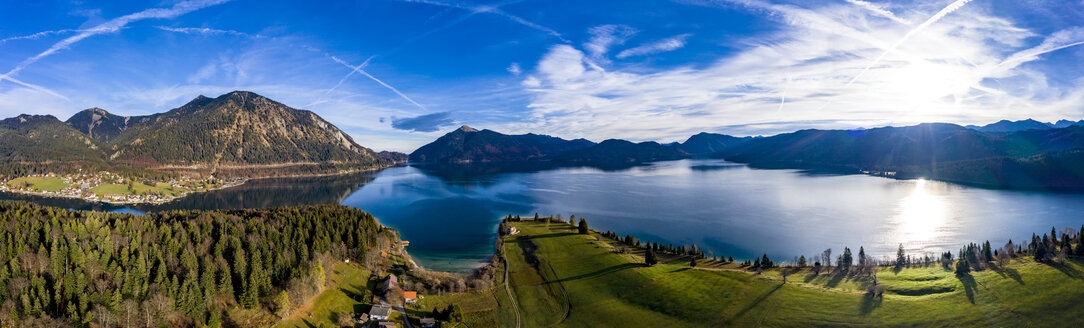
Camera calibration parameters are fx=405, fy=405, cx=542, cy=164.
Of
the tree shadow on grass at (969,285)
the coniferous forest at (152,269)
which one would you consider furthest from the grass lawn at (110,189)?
the tree shadow on grass at (969,285)

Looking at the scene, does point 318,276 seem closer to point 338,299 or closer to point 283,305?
point 338,299

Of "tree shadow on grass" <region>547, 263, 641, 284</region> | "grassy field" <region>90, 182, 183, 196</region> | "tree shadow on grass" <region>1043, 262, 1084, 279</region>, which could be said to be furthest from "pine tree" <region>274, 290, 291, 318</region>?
"grassy field" <region>90, 182, 183, 196</region>

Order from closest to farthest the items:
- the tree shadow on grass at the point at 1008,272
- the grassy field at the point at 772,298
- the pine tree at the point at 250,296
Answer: the grassy field at the point at 772,298 < the pine tree at the point at 250,296 < the tree shadow on grass at the point at 1008,272

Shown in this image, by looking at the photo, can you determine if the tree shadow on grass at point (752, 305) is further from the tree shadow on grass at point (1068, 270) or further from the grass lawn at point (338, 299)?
the grass lawn at point (338, 299)

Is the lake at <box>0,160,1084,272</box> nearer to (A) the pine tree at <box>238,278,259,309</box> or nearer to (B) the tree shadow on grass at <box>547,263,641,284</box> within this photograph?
(B) the tree shadow on grass at <box>547,263,641,284</box>

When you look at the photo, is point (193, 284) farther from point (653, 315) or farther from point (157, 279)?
point (653, 315)

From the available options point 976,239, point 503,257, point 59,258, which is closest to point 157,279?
point 59,258
